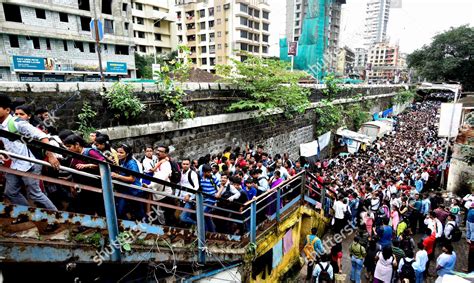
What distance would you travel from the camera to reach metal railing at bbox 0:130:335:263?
2189 mm

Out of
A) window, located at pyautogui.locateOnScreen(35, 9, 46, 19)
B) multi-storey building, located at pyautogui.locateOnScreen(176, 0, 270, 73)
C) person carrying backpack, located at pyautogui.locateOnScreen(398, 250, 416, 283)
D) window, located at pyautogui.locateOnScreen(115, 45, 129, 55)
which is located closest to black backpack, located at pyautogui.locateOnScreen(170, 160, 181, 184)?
person carrying backpack, located at pyautogui.locateOnScreen(398, 250, 416, 283)

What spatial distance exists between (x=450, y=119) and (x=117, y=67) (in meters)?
26.0

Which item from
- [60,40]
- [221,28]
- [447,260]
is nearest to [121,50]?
[60,40]

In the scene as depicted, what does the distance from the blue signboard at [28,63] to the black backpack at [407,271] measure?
25.4 m

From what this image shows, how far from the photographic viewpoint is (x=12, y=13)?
19609 mm

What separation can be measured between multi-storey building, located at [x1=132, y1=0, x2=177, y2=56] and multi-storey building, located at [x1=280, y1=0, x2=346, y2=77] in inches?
885

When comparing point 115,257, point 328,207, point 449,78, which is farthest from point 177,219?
point 449,78

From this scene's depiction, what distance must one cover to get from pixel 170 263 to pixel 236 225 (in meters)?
1.78

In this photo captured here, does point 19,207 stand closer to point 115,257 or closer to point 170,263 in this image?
point 115,257

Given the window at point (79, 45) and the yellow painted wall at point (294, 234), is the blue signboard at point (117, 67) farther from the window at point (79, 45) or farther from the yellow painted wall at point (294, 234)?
the yellow painted wall at point (294, 234)

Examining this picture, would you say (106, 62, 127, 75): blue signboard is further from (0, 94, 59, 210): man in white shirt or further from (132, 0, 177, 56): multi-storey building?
(0, 94, 59, 210): man in white shirt

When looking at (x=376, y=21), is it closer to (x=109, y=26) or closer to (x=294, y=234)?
(x=109, y=26)

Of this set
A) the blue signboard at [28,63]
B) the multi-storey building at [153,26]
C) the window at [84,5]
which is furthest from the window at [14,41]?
the multi-storey building at [153,26]

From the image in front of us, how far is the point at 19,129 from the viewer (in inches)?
107
